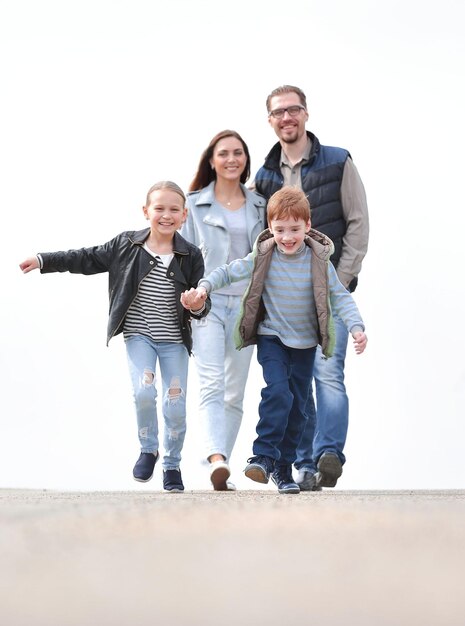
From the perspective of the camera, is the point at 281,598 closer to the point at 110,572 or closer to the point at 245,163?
the point at 110,572

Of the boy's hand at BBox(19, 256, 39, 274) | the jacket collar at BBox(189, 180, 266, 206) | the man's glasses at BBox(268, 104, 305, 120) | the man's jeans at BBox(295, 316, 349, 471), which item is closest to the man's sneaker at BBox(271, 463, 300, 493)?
the man's jeans at BBox(295, 316, 349, 471)

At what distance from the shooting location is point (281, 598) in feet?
10.3

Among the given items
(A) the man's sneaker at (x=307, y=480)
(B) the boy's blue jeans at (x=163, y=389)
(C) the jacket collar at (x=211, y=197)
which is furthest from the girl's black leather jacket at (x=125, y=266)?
(A) the man's sneaker at (x=307, y=480)

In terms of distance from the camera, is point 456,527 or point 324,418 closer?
point 456,527

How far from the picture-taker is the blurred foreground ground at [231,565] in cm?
304

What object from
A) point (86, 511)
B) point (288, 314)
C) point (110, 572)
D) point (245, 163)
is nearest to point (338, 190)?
point (245, 163)

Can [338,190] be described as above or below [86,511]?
above

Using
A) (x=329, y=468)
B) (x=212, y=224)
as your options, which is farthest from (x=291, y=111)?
(x=329, y=468)

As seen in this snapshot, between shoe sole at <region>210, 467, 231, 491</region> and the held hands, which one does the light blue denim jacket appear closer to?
the held hands

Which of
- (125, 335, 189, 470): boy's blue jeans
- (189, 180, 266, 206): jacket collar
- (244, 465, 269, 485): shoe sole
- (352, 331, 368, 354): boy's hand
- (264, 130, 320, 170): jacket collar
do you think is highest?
(264, 130, 320, 170): jacket collar

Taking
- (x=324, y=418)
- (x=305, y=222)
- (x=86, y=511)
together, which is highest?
(x=305, y=222)

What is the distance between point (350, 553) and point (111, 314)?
3.80m

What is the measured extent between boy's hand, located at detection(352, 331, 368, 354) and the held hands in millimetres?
773

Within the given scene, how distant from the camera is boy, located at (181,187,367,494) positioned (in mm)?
6508
